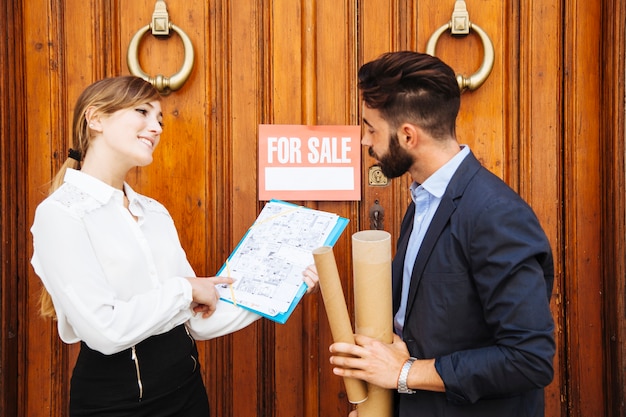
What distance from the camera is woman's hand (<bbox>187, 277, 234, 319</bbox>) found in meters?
1.25

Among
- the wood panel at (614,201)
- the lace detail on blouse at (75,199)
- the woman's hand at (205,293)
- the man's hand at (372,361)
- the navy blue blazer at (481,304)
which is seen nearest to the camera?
the navy blue blazer at (481,304)

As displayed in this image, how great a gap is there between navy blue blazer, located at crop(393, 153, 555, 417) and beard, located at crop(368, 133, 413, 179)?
126 mm

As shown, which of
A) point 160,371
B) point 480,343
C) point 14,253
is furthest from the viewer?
point 14,253

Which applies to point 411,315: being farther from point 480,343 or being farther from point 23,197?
point 23,197

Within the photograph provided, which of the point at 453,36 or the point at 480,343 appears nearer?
the point at 480,343

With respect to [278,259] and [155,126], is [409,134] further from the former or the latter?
[155,126]

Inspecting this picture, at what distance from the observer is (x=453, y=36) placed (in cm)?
171

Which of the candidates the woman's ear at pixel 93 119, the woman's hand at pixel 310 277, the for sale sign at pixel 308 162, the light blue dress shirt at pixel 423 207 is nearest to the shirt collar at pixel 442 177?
the light blue dress shirt at pixel 423 207

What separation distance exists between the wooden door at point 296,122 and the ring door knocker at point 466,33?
0.05 m

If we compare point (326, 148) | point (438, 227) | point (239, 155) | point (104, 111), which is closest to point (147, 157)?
point (104, 111)

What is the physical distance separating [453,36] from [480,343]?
1.13 meters

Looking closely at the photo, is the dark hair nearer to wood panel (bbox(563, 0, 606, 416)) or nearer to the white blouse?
the white blouse

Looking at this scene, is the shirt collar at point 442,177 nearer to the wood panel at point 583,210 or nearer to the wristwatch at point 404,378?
the wristwatch at point 404,378

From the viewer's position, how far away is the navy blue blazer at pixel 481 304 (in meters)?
A: 0.93
